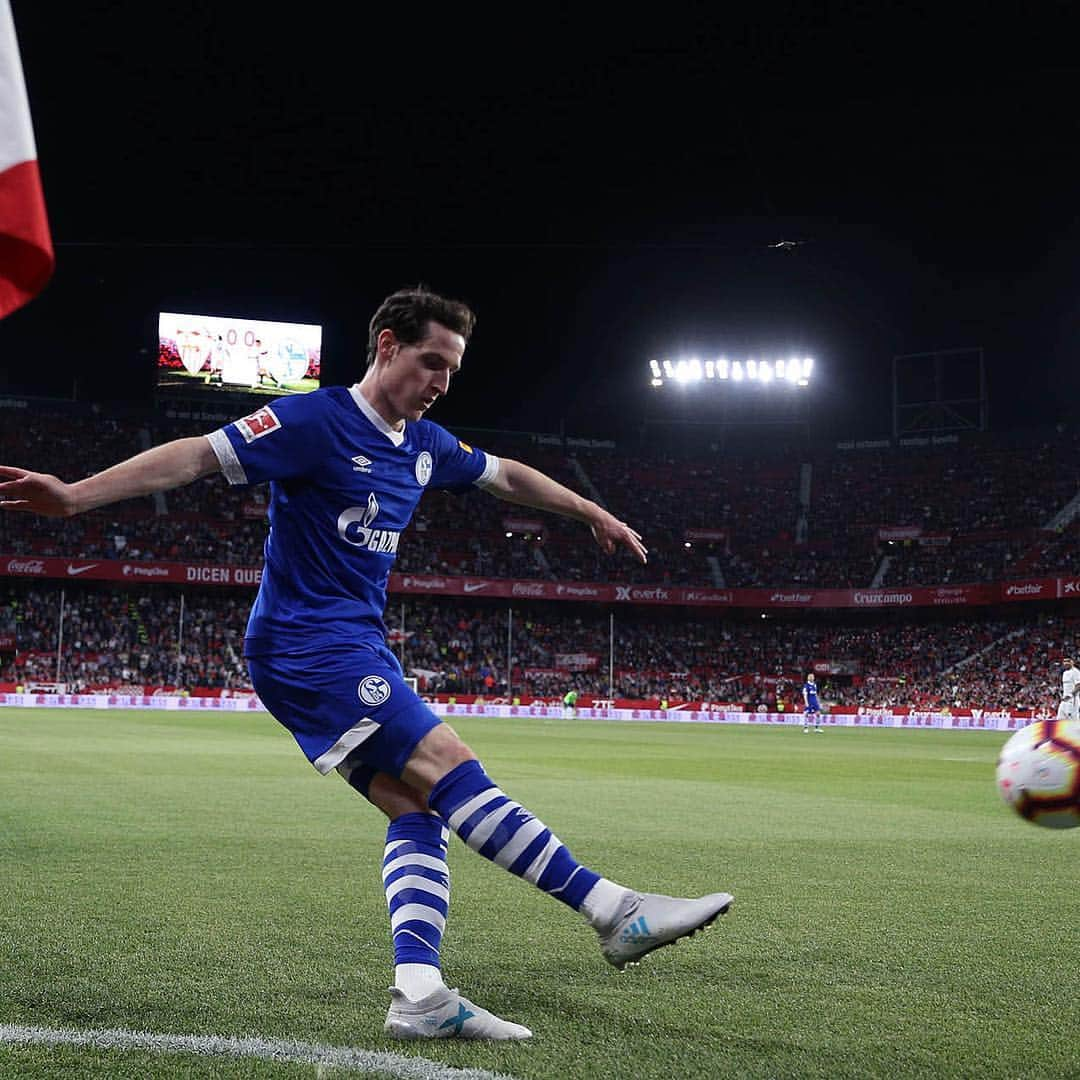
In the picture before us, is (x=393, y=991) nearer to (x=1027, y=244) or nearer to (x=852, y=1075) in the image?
(x=852, y=1075)

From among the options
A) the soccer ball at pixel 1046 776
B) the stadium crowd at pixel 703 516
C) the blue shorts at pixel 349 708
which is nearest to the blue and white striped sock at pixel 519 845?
the blue shorts at pixel 349 708

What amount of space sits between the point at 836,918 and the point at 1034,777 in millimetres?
1874

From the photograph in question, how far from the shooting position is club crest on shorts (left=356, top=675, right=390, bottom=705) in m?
3.96

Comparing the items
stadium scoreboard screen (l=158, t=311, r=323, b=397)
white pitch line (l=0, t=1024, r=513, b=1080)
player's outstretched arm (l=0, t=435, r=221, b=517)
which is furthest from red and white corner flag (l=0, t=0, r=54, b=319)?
stadium scoreboard screen (l=158, t=311, r=323, b=397)

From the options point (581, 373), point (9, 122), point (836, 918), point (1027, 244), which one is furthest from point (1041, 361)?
point (9, 122)

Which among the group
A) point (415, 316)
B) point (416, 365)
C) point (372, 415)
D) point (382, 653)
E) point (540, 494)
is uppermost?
point (415, 316)

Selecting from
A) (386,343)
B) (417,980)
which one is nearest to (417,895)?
(417,980)

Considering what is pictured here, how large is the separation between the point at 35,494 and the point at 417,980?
74.7 inches

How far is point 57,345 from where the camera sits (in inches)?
2431

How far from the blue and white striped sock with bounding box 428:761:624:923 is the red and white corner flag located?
2205mm

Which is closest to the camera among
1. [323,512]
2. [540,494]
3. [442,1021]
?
[442,1021]

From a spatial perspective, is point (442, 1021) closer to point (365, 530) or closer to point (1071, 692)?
point (365, 530)

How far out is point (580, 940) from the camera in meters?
5.45

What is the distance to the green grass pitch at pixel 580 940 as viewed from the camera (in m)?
3.64
